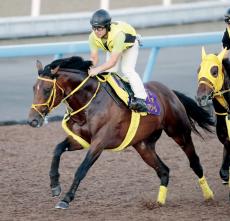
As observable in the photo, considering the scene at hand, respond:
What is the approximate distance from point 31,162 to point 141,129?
2352 mm

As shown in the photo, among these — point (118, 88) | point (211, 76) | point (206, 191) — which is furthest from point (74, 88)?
point (206, 191)

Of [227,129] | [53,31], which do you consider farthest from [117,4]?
[227,129]

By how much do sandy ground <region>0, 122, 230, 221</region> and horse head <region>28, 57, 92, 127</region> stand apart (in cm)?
93

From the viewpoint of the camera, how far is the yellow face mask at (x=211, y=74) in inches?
320

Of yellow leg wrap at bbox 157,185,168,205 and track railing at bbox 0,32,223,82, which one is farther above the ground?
track railing at bbox 0,32,223,82

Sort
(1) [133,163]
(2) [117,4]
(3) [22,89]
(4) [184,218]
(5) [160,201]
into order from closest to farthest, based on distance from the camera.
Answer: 1. (4) [184,218]
2. (5) [160,201]
3. (1) [133,163]
4. (3) [22,89]
5. (2) [117,4]

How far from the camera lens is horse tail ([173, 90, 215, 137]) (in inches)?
368

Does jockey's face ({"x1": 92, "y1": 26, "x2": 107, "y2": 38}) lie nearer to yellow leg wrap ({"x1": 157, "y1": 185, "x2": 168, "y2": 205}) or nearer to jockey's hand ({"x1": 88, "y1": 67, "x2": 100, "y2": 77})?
jockey's hand ({"x1": 88, "y1": 67, "x2": 100, "y2": 77})

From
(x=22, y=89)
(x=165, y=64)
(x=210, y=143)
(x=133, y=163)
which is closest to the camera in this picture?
(x=133, y=163)

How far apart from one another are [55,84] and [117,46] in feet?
2.24

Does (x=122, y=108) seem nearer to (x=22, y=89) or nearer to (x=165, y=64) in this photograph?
(x=22, y=89)

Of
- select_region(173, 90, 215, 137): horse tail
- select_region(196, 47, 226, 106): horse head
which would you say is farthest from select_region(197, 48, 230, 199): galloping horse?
select_region(173, 90, 215, 137): horse tail

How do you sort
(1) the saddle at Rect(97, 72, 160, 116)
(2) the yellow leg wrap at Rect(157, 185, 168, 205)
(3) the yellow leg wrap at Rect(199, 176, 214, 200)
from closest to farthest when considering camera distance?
(1) the saddle at Rect(97, 72, 160, 116)
(2) the yellow leg wrap at Rect(157, 185, 168, 205)
(3) the yellow leg wrap at Rect(199, 176, 214, 200)

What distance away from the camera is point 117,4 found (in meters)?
21.4
